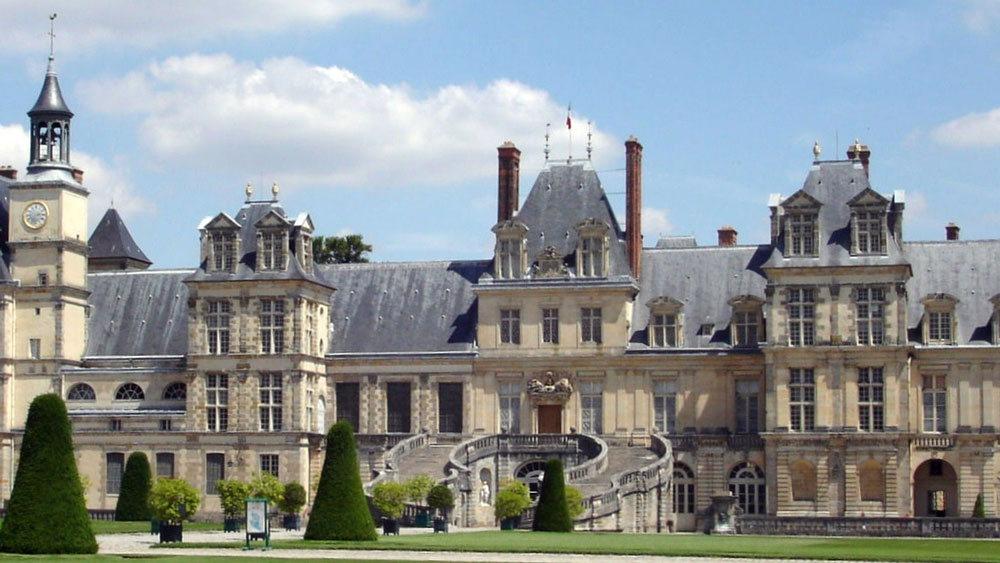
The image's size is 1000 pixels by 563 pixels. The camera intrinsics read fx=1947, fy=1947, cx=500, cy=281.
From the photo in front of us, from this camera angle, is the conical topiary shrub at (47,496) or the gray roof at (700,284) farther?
the gray roof at (700,284)

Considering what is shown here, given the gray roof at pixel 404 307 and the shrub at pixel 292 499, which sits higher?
the gray roof at pixel 404 307

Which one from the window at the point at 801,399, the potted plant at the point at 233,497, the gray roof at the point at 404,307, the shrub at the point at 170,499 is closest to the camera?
the shrub at the point at 170,499

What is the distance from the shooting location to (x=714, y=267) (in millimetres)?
71250

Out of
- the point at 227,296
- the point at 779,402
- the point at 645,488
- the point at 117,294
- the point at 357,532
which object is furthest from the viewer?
the point at 117,294

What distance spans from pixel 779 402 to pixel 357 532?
2256cm

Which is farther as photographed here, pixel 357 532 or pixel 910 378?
pixel 910 378

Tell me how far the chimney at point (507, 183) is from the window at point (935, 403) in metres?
16.4

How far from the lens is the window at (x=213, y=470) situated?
231ft

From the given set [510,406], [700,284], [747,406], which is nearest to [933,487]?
[747,406]

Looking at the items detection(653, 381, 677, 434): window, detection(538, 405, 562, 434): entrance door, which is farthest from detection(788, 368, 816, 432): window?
detection(538, 405, 562, 434): entrance door

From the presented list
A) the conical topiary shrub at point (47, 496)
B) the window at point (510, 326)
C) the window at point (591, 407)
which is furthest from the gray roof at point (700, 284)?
the conical topiary shrub at point (47, 496)

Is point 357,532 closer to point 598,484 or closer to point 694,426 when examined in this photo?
point 598,484

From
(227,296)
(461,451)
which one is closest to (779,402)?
(461,451)

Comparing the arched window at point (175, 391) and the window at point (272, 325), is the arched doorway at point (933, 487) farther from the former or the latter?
the arched window at point (175, 391)
